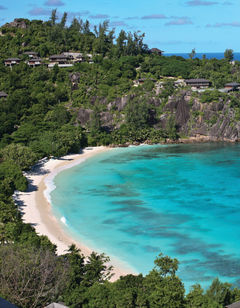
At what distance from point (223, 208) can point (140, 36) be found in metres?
77.1

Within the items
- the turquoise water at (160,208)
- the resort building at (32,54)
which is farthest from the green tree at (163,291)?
the resort building at (32,54)

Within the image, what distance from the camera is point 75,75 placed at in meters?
95.9

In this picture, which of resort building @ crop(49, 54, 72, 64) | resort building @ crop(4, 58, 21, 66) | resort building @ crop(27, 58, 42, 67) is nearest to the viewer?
resort building @ crop(4, 58, 21, 66)

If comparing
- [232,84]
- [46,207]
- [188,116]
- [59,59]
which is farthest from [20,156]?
[232,84]

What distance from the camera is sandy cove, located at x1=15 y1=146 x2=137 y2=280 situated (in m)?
34.4

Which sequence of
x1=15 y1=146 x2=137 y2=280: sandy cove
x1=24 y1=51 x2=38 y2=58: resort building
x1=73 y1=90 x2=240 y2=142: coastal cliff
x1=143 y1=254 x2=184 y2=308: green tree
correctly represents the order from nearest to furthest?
x1=143 y1=254 x2=184 y2=308: green tree → x1=15 y1=146 x2=137 y2=280: sandy cove → x1=73 y1=90 x2=240 y2=142: coastal cliff → x1=24 y1=51 x2=38 y2=58: resort building

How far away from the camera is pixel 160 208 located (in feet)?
149

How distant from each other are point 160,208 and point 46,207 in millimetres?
12994

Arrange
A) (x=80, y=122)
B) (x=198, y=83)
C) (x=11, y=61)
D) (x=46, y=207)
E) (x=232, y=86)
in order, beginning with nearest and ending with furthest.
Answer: (x=46, y=207), (x=80, y=122), (x=232, y=86), (x=198, y=83), (x=11, y=61)

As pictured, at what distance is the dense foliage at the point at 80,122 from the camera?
23.4 metres

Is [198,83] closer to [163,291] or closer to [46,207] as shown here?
[46,207]

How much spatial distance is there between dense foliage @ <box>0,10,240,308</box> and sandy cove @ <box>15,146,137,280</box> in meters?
1.34

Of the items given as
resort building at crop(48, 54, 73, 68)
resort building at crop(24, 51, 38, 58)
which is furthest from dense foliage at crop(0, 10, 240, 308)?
resort building at crop(48, 54, 73, 68)

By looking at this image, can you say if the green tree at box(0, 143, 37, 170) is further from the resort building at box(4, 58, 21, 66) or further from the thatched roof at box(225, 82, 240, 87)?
the thatched roof at box(225, 82, 240, 87)
